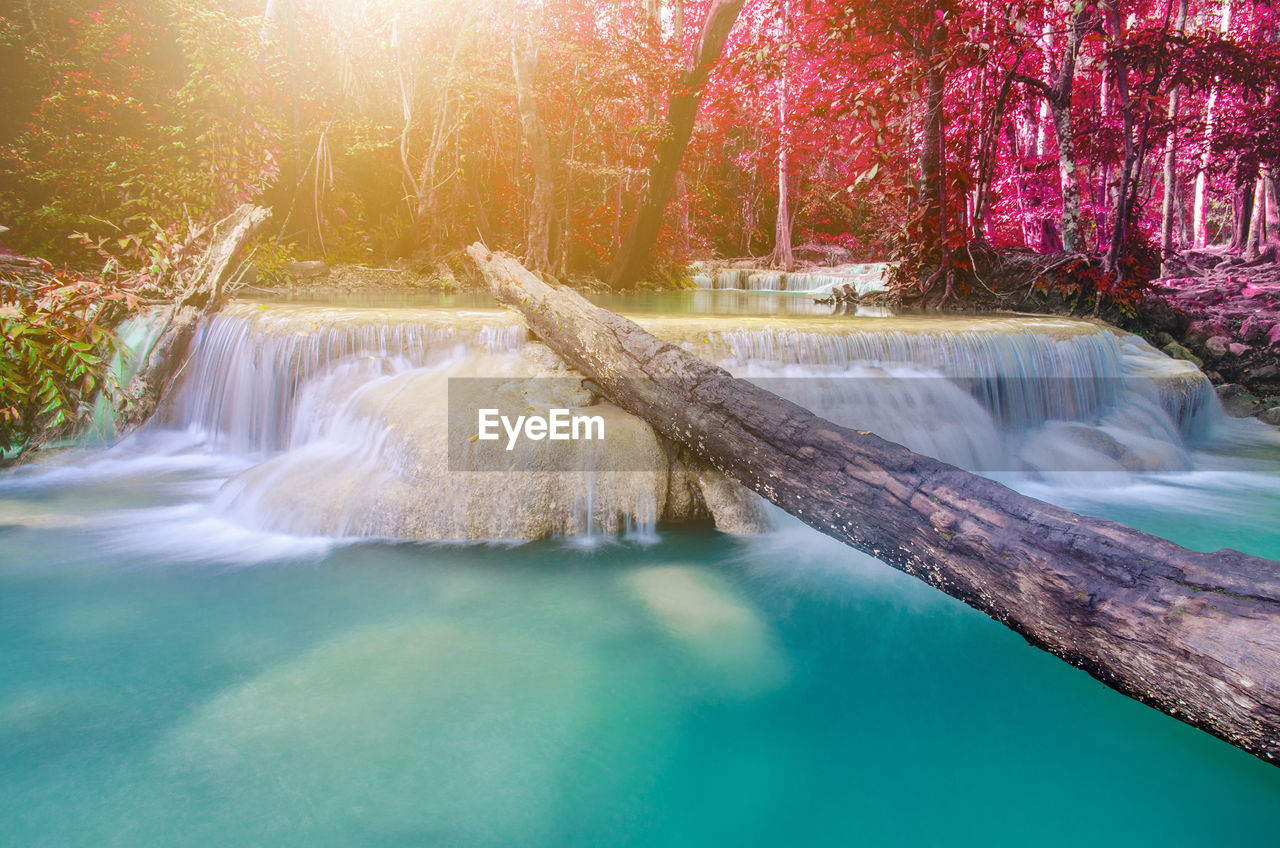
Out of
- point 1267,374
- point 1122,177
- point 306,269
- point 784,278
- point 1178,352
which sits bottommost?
point 1267,374

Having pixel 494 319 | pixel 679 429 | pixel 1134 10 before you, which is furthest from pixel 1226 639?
pixel 1134 10

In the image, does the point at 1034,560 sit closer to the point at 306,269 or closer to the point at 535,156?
the point at 535,156

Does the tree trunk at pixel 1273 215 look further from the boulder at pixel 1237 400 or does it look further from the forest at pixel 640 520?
the boulder at pixel 1237 400

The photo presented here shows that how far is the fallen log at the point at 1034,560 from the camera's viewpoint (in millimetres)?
1622

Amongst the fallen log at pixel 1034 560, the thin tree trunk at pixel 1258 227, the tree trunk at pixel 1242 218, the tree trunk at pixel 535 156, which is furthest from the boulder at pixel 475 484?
the tree trunk at pixel 1242 218

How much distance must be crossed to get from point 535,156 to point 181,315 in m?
7.21

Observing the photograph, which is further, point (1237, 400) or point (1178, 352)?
point (1178, 352)

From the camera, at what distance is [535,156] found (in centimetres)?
1127

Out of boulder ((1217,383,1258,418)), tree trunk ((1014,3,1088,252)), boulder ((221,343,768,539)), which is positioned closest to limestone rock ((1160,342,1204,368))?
boulder ((1217,383,1258,418))

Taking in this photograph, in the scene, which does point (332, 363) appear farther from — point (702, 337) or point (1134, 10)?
point (1134, 10)

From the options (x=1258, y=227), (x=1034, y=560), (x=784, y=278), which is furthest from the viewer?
(x=784, y=278)

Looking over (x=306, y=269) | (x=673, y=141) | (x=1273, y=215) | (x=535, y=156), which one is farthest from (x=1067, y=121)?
(x=306, y=269)

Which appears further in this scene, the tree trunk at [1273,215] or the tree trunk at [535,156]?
the tree trunk at [1273,215]

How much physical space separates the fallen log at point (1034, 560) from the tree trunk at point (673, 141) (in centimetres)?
833
